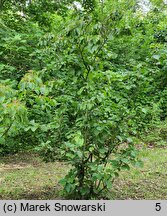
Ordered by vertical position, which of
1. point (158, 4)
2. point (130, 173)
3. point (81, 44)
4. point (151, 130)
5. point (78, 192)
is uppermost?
point (158, 4)

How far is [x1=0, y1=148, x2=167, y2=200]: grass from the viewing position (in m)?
3.29

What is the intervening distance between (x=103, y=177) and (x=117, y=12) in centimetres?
135

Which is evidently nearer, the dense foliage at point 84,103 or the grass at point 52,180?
the dense foliage at point 84,103

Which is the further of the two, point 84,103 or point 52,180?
point 52,180

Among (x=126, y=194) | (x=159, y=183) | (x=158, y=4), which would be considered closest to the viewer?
(x=126, y=194)

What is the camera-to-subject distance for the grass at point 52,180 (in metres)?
3.29

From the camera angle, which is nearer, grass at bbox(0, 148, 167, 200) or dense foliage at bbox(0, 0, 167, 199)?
dense foliage at bbox(0, 0, 167, 199)

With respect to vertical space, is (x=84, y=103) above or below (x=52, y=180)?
above

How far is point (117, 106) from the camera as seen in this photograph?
9.67 feet

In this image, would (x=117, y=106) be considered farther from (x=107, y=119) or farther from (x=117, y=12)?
(x=117, y=12)

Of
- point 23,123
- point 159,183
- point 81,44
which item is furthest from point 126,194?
point 81,44

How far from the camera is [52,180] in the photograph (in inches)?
149

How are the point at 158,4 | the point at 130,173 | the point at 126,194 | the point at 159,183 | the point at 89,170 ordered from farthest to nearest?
1. the point at 158,4
2. the point at 130,173
3. the point at 159,183
4. the point at 126,194
5. the point at 89,170

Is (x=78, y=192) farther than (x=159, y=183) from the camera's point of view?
No
